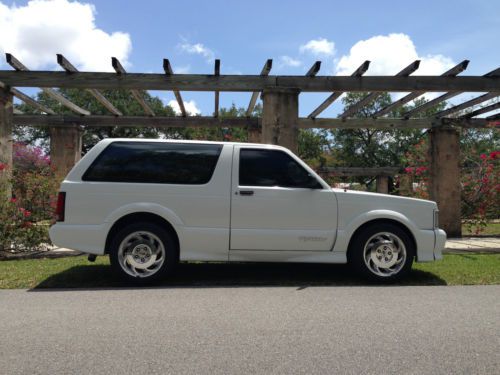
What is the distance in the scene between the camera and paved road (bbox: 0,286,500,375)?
110 inches

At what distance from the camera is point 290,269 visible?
20.9 ft

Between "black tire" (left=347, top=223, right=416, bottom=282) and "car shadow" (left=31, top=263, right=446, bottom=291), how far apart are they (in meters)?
0.19

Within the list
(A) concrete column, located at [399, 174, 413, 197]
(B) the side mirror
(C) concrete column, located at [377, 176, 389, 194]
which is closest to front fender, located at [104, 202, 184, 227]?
(B) the side mirror

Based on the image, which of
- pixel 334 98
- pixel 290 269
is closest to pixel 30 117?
pixel 334 98

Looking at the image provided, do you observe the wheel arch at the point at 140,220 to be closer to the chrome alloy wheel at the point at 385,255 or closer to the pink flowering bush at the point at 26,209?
the chrome alloy wheel at the point at 385,255

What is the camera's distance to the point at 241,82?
860cm

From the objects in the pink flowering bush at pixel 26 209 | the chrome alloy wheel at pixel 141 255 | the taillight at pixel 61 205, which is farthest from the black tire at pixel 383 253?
the pink flowering bush at pixel 26 209

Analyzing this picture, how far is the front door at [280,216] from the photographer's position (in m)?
5.30

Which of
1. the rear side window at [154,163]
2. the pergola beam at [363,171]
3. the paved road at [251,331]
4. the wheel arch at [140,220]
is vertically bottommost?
the paved road at [251,331]

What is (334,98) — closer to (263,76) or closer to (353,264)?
(263,76)

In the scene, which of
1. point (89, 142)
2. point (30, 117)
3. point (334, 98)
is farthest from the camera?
point (89, 142)

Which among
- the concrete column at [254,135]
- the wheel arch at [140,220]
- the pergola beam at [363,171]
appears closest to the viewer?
the wheel arch at [140,220]

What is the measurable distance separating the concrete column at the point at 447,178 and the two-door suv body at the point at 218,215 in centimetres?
657

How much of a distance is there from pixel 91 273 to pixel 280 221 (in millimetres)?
2984
